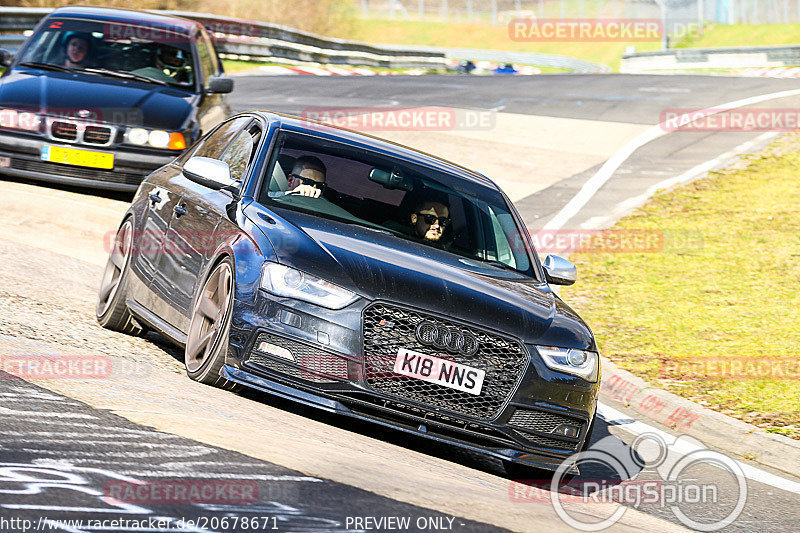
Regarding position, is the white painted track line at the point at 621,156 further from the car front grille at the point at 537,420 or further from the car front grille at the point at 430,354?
the car front grille at the point at 430,354

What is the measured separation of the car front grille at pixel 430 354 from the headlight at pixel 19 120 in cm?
735

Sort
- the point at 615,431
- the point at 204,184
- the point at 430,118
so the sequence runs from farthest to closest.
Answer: the point at 430,118, the point at 615,431, the point at 204,184

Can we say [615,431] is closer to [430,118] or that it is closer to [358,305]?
[358,305]

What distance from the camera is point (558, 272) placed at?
297 inches

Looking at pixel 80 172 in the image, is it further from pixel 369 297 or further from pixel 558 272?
pixel 369 297

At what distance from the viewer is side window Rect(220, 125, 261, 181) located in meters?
7.27

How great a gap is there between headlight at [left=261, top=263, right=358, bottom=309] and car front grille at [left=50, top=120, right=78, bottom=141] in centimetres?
672

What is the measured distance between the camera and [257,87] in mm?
24844

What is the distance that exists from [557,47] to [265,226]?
94417 mm

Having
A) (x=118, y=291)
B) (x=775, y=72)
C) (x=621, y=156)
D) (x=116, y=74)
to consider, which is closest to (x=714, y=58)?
(x=775, y=72)

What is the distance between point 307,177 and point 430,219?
31.5 inches

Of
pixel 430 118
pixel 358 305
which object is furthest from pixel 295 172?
pixel 430 118

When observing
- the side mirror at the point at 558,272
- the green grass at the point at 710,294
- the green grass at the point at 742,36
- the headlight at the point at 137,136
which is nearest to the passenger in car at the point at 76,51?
the headlight at the point at 137,136

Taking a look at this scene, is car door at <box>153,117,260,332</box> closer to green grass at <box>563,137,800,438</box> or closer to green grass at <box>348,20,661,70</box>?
green grass at <box>563,137,800,438</box>
